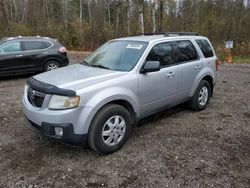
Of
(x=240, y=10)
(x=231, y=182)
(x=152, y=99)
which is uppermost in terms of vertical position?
(x=240, y=10)

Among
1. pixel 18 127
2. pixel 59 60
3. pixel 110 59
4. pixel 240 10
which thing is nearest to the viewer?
pixel 110 59

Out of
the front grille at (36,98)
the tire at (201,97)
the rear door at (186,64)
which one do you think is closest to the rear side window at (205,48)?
the rear door at (186,64)

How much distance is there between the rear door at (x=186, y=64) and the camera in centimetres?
501

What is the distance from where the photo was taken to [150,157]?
381cm

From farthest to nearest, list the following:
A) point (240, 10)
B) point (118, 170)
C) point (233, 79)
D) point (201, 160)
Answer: point (240, 10)
point (233, 79)
point (201, 160)
point (118, 170)

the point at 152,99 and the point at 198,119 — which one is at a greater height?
the point at 152,99

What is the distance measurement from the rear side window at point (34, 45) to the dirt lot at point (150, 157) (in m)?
4.79

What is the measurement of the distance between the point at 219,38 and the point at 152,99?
21.2 m

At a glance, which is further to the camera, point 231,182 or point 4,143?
point 4,143

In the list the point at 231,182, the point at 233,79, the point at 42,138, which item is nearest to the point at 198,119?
the point at 231,182

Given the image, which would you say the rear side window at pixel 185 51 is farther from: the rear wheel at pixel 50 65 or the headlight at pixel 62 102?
the rear wheel at pixel 50 65

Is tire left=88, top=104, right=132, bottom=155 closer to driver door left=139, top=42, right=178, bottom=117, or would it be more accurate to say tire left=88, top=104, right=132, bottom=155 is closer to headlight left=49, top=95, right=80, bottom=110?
headlight left=49, top=95, right=80, bottom=110

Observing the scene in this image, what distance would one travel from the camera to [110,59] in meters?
4.61

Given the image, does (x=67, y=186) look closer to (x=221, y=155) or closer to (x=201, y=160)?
(x=201, y=160)
